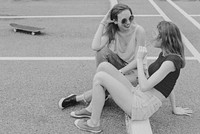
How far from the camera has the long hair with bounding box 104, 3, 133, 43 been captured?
4.26m

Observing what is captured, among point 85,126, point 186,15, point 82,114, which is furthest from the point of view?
point 186,15

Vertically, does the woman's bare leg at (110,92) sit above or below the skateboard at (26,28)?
above

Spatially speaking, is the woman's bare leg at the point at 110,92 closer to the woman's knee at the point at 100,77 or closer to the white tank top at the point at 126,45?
the woman's knee at the point at 100,77

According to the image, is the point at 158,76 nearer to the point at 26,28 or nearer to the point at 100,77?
the point at 100,77

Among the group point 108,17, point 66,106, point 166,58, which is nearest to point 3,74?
point 66,106

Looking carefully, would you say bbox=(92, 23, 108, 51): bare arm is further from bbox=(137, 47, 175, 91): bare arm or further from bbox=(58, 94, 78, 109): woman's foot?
bbox=(137, 47, 175, 91): bare arm

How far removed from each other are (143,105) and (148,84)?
9.7 inches

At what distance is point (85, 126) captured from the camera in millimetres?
4039

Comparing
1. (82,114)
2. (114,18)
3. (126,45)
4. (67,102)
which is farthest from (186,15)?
(82,114)

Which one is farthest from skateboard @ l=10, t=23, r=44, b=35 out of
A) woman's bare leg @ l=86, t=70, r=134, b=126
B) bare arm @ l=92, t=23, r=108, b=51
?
woman's bare leg @ l=86, t=70, r=134, b=126

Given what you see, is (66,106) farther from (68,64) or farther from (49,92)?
(68,64)

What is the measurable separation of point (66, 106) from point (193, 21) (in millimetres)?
5023

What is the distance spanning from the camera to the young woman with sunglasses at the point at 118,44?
172 inches

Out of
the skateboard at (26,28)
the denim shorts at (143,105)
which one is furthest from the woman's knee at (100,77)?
the skateboard at (26,28)
